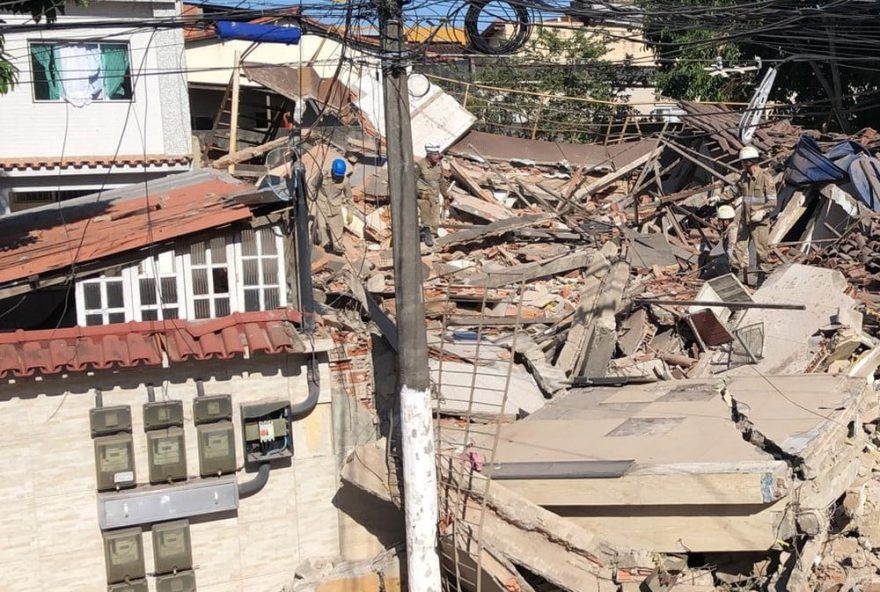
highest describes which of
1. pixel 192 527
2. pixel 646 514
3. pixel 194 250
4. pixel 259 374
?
pixel 194 250

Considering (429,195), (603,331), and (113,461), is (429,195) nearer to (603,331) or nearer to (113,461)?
(603,331)

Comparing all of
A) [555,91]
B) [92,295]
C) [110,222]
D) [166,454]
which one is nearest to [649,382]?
[166,454]

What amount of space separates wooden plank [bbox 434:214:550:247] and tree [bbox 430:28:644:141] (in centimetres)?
850

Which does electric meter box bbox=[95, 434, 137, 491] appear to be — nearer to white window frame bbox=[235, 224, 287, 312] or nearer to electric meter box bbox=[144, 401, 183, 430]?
electric meter box bbox=[144, 401, 183, 430]

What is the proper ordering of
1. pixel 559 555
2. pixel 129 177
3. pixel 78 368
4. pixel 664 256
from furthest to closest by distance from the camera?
pixel 129 177 → pixel 664 256 → pixel 78 368 → pixel 559 555

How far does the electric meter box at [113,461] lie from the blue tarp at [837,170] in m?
11.3

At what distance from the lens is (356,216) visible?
16.1 metres

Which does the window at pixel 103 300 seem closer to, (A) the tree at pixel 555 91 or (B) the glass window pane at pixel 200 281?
(B) the glass window pane at pixel 200 281

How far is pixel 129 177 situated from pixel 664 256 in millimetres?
10071

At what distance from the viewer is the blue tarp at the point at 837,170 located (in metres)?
14.9

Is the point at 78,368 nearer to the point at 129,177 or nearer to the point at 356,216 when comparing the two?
the point at 356,216

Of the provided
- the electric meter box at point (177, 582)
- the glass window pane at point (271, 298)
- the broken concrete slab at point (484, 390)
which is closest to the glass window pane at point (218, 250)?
the glass window pane at point (271, 298)

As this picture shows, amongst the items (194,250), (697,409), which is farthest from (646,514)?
(194,250)

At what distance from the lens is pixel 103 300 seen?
29.5 feet
